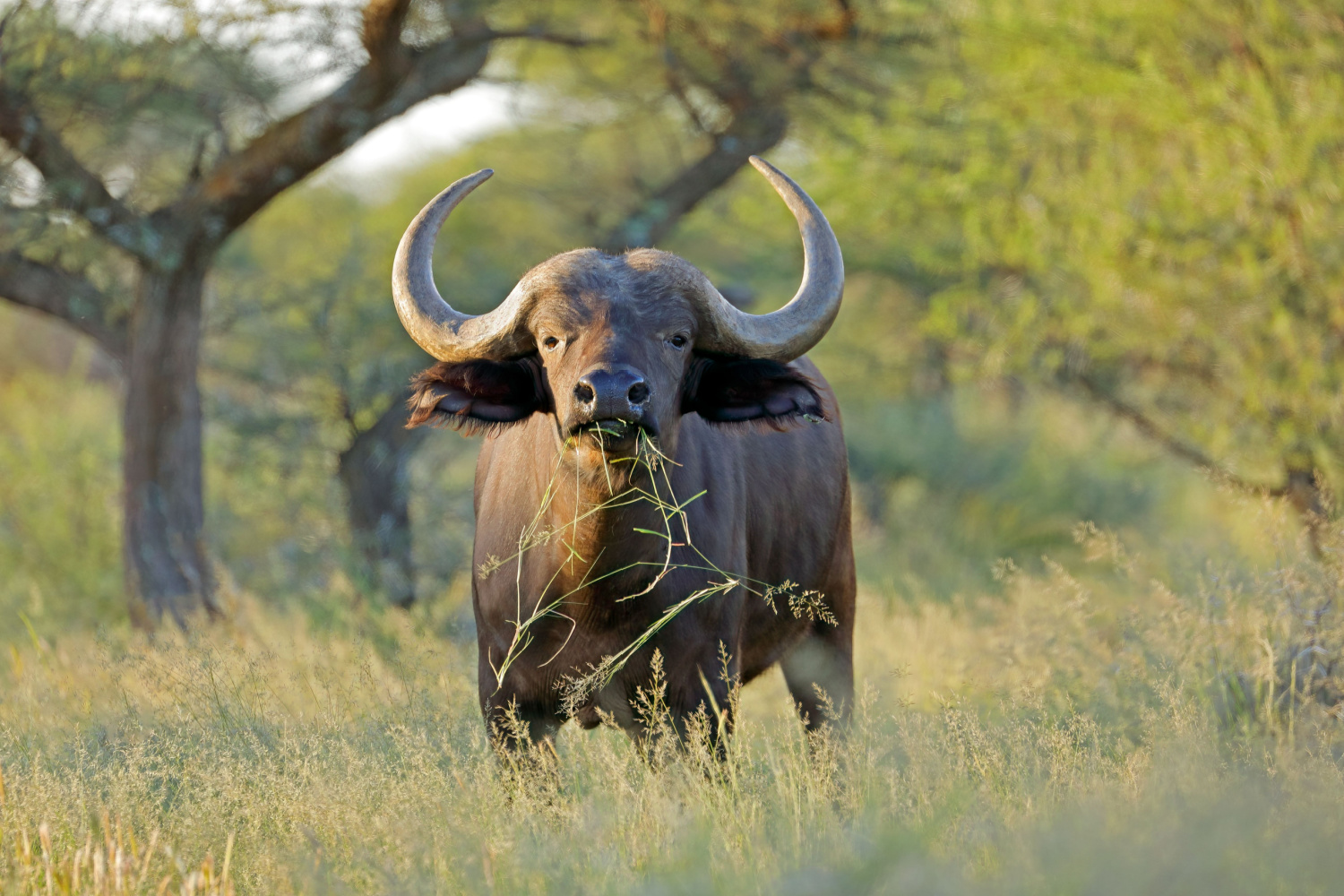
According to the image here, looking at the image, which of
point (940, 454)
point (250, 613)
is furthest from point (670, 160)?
point (250, 613)

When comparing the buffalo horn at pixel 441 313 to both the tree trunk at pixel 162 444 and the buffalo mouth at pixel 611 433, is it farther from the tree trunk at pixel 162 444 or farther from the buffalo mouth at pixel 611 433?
the tree trunk at pixel 162 444

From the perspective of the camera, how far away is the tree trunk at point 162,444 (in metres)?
9.11

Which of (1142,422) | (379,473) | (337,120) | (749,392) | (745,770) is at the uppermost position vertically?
(337,120)

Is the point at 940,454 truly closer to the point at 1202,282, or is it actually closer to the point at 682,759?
the point at 1202,282

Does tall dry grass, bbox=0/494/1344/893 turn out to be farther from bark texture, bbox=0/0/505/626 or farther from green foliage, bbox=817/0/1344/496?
green foliage, bbox=817/0/1344/496

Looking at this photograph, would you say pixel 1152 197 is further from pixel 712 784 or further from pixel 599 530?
pixel 712 784

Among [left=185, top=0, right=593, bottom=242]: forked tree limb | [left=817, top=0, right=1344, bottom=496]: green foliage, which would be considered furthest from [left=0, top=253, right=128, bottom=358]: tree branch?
[left=817, top=0, right=1344, bottom=496]: green foliage

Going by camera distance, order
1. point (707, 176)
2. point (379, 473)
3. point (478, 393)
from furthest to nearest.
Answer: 1. point (707, 176)
2. point (379, 473)
3. point (478, 393)

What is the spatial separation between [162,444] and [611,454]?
6.08 metres

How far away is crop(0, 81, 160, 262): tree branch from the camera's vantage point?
814 centimetres

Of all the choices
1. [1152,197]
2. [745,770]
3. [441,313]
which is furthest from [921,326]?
[745,770]

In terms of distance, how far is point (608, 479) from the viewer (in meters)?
4.25

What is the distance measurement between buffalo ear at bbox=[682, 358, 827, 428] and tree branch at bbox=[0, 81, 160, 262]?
17.8 ft

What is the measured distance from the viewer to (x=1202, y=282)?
10.8 metres
